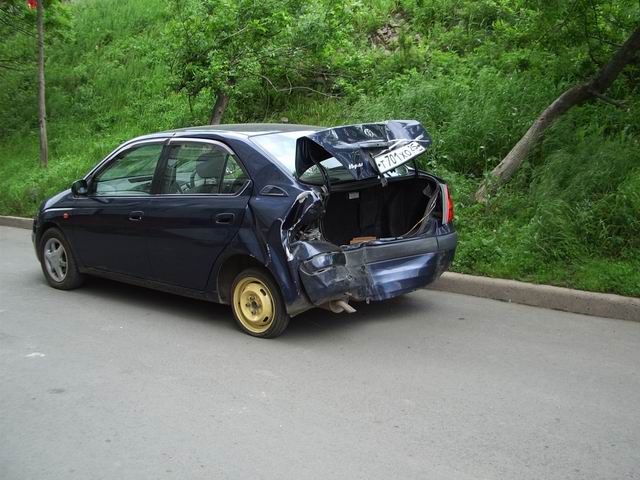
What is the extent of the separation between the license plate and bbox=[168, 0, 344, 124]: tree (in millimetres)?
7249

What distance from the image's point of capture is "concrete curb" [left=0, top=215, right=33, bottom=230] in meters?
12.8

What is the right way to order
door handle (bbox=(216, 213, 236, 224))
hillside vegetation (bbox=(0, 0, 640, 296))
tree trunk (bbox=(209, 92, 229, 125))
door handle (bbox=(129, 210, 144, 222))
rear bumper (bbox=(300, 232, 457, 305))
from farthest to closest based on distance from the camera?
tree trunk (bbox=(209, 92, 229, 125)) → hillside vegetation (bbox=(0, 0, 640, 296)) → door handle (bbox=(129, 210, 144, 222)) → door handle (bbox=(216, 213, 236, 224)) → rear bumper (bbox=(300, 232, 457, 305))

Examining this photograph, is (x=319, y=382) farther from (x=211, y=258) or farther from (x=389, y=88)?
(x=389, y=88)

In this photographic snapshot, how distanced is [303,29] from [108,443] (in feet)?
32.7

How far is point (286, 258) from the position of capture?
5598 millimetres

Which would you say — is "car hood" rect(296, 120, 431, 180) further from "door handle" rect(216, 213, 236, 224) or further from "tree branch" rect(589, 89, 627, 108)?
"tree branch" rect(589, 89, 627, 108)

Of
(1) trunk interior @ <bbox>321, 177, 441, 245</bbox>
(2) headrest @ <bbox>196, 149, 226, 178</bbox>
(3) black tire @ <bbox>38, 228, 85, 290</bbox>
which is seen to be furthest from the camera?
(3) black tire @ <bbox>38, 228, 85, 290</bbox>

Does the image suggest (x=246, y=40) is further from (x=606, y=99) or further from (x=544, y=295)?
(x=544, y=295)

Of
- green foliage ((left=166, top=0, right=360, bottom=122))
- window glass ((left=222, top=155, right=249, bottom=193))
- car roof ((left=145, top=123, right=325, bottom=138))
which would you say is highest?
green foliage ((left=166, top=0, right=360, bottom=122))

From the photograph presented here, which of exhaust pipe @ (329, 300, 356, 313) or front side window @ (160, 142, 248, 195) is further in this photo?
front side window @ (160, 142, 248, 195)

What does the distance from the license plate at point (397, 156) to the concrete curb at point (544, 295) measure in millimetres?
1784

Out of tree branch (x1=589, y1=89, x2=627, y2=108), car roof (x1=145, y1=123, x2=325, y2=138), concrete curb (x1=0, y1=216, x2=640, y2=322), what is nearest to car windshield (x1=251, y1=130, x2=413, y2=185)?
car roof (x1=145, y1=123, x2=325, y2=138)

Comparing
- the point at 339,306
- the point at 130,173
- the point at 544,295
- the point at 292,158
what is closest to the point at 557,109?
the point at 544,295

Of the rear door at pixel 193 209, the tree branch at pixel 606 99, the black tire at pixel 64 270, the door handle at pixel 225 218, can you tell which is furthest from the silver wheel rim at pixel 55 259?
the tree branch at pixel 606 99
